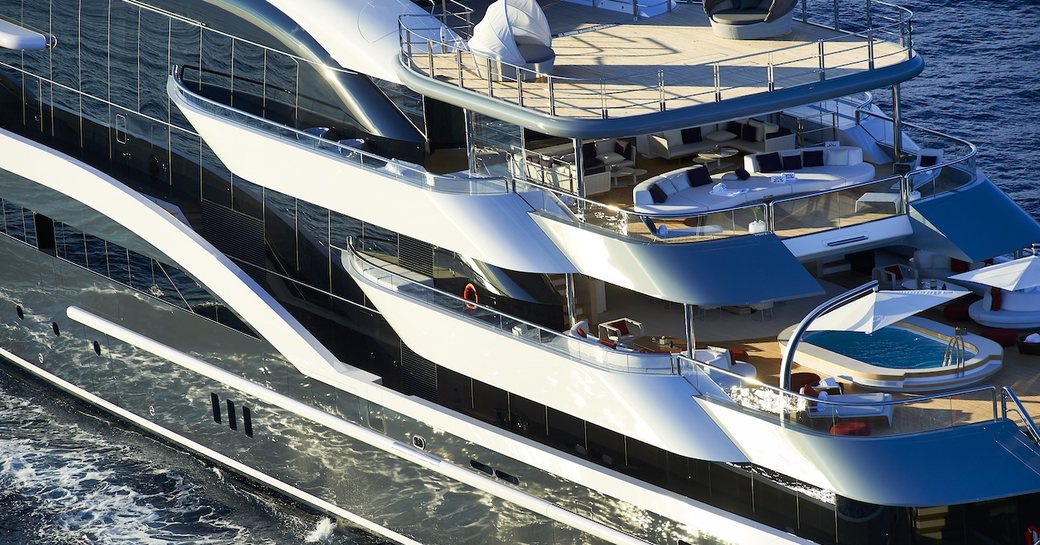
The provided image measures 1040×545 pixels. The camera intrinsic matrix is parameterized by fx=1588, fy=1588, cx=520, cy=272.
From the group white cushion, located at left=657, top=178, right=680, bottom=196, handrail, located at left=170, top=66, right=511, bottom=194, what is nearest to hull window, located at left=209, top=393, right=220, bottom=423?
handrail, located at left=170, top=66, right=511, bottom=194

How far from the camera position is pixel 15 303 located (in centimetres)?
2623

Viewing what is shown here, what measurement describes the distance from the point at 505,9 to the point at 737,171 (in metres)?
3.53

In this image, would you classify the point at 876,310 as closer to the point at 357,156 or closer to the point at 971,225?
the point at 971,225

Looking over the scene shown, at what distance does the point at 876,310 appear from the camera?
16.7 meters

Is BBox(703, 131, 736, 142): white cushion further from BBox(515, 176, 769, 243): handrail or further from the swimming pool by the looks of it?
the swimming pool

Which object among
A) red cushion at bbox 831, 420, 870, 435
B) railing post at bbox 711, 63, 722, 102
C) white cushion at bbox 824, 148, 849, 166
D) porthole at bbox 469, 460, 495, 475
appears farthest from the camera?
white cushion at bbox 824, 148, 849, 166

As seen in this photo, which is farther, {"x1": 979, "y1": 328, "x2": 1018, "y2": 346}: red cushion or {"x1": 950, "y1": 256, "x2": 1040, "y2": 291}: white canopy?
{"x1": 979, "y1": 328, "x2": 1018, "y2": 346}: red cushion

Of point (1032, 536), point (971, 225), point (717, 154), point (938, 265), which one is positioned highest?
point (717, 154)

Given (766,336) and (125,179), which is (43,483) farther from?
(766,336)

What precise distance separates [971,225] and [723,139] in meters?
4.01

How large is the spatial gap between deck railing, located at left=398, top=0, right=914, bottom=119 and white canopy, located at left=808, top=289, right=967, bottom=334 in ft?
10.1

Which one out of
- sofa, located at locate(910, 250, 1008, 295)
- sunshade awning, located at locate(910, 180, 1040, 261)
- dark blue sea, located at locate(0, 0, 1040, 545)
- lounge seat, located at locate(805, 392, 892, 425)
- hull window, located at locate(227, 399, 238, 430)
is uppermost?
A: sunshade awning, located at locate(910, 180, 1040, 261)

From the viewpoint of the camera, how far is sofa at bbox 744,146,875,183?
20062 millimetres

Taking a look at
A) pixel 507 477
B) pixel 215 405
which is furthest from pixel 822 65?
pixel 215 405
